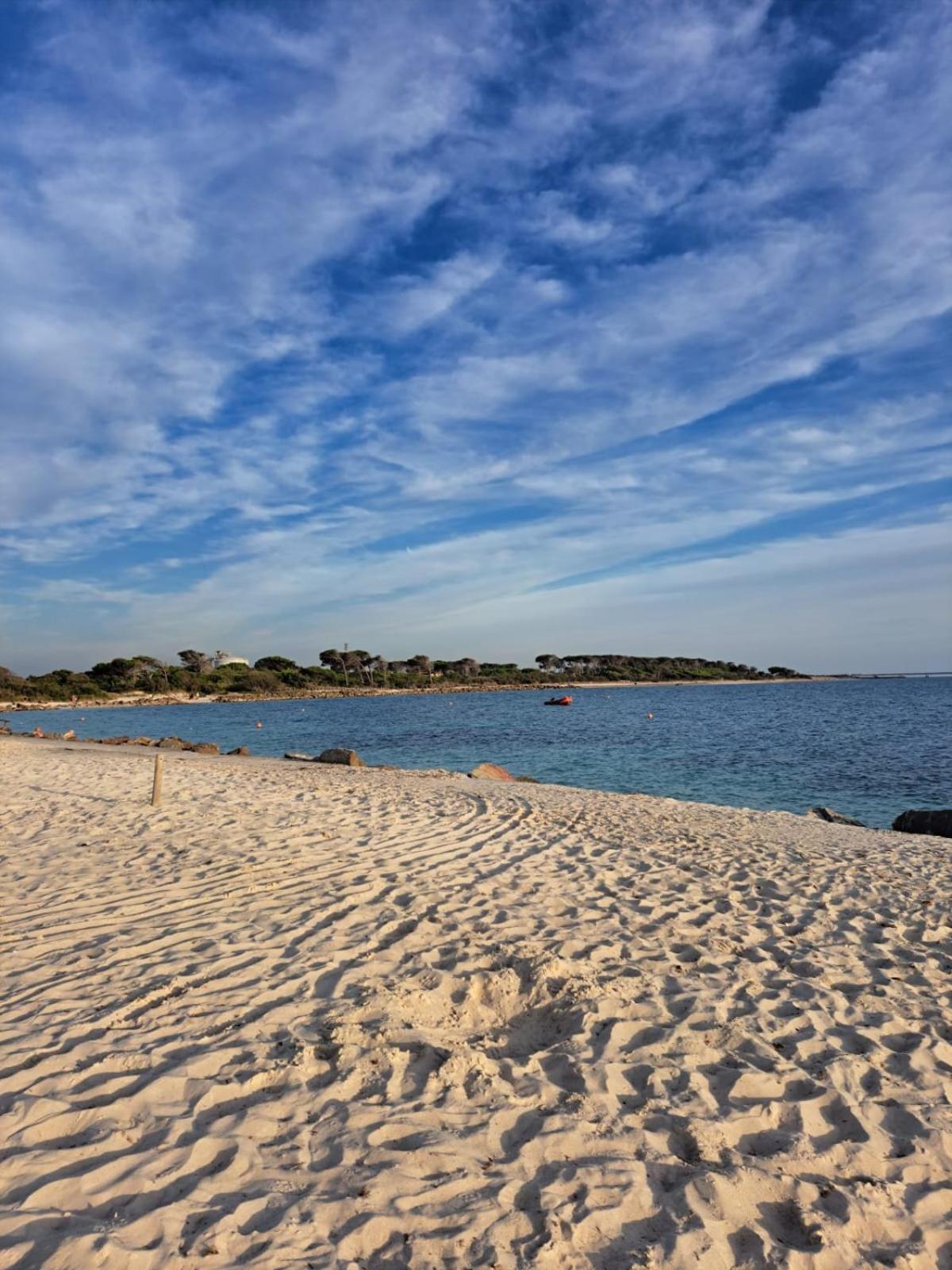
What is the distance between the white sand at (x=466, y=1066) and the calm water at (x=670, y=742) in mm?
12954

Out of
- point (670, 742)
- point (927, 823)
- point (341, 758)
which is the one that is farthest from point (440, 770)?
point (670, 742)

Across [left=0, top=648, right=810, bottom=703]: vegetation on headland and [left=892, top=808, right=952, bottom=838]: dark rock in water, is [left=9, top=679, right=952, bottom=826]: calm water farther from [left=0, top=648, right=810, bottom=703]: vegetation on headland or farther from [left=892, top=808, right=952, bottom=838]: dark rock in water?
[left=0, top=648, right=810, bottom=703]: vegetation on headland

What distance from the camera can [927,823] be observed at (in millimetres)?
14227

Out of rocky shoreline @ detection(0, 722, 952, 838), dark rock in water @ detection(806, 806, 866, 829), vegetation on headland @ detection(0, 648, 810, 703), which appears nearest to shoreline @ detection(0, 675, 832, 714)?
vegetation on headland @ detection(0, 648, 810, 703)

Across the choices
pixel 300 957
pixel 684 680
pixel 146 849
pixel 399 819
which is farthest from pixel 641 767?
pixel 684 680

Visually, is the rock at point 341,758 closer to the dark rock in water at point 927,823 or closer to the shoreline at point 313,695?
the dark rock in water at point 927,823

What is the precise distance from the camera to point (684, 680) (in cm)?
17075

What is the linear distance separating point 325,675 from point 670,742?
107 metres

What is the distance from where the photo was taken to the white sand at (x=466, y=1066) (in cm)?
292

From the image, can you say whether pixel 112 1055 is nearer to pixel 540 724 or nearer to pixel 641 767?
pixel 641 767

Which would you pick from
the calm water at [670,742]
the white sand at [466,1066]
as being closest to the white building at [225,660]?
the calm water at [670,742]

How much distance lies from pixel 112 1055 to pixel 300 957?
163cm

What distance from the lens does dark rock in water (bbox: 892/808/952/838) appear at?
1388cm

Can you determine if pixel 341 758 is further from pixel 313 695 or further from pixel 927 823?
pixel 313 695
